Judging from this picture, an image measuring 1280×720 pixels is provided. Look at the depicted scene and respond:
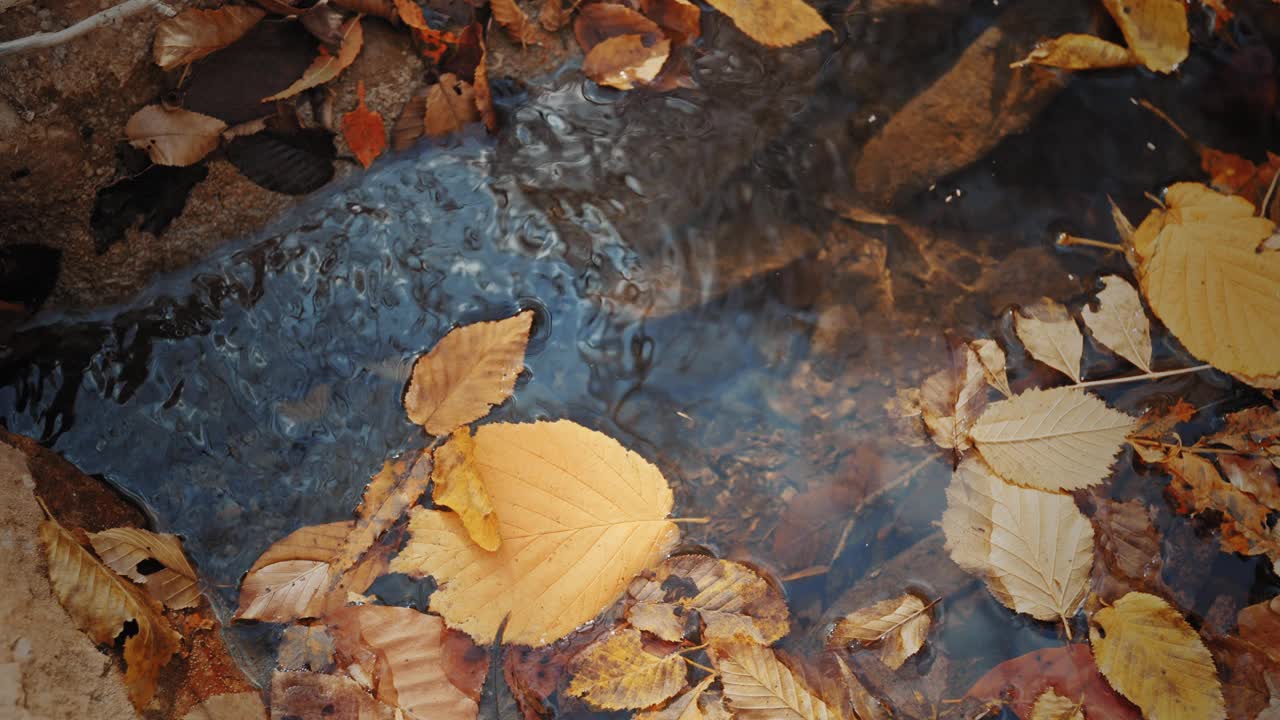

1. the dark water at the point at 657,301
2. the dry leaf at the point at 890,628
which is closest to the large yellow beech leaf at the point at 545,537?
the dark water at the point at 657,301

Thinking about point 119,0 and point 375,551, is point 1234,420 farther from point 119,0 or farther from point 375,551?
point 119,0

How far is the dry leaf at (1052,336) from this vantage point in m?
2.06

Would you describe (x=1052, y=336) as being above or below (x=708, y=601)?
above

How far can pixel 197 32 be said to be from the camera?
1.90m

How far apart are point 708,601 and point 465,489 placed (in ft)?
2.01

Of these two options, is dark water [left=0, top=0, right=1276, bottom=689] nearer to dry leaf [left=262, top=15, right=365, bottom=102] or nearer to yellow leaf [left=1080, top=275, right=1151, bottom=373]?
yellow leaf [left=1080, top=275, right=1151, bottom=373]

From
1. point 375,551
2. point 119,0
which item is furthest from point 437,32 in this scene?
point 375,551

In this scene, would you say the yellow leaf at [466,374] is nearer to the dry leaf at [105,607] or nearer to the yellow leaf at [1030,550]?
the dry leaf at [105,607]

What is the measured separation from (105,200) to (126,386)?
1.50ft

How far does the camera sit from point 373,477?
6.15ft

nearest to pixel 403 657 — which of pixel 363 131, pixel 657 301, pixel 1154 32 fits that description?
pixel 657 301

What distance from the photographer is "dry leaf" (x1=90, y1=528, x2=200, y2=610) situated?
163 centimetres

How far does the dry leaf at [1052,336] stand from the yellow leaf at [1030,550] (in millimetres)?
404

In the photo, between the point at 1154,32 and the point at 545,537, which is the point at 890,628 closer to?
the point at 545,537
